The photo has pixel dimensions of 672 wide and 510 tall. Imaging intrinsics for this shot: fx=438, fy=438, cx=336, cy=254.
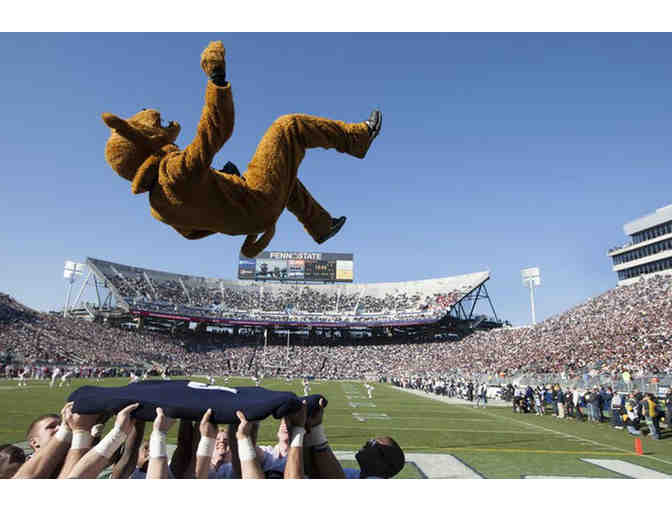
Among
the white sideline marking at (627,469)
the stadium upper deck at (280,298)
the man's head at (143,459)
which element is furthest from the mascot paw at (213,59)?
the stadium upper deck at (280,298)

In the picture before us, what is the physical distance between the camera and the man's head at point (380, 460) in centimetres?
295

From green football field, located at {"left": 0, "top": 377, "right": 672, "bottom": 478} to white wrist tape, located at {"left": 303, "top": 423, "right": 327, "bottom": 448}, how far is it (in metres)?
4.65

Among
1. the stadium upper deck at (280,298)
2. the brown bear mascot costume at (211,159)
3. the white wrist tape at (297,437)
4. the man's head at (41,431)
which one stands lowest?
the man's head at (41,431)

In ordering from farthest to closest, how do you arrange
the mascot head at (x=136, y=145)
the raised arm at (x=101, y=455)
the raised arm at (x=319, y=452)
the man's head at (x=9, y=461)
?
1. the mascot head at (x=136, y=145)
2. the man's head at (x=9, y=461)
3. the raised arm at (x=319, y=452)
4. the raised arm at (x=101, y=455)

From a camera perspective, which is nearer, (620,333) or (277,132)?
(277,132)

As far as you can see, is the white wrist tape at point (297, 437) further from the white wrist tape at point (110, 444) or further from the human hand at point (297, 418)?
the white wrist tape at point (110, 444)

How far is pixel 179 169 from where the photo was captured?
3.06 meters

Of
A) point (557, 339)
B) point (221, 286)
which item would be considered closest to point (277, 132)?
point (557, 339)

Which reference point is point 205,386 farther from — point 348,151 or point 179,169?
point 348,151

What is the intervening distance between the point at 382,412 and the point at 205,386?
15344mm

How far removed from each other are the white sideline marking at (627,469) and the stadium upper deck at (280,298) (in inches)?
1916

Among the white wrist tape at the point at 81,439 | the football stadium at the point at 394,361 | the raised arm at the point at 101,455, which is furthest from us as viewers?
the football stadium at the point at 394,361

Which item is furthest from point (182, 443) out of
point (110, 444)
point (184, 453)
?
point (110, 444)

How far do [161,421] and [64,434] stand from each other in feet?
2.65
